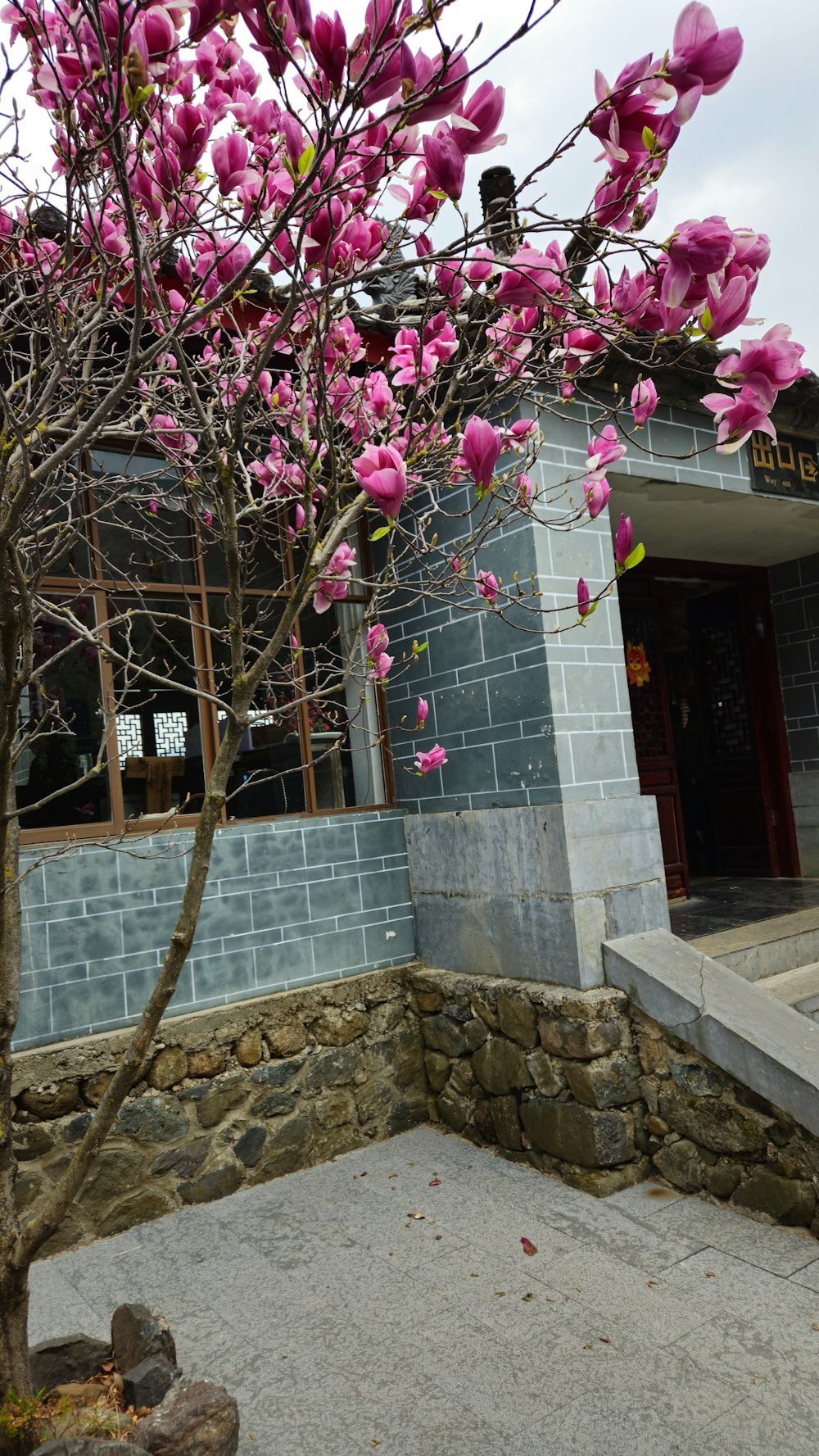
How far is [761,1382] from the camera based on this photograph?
8.49 feet

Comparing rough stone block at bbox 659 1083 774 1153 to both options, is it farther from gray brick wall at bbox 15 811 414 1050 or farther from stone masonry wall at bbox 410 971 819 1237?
gray brick wall at bbox 15 811 414 1050

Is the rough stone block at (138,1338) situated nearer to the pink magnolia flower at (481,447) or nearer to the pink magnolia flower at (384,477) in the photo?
the pink magnolia flower at (384,477)

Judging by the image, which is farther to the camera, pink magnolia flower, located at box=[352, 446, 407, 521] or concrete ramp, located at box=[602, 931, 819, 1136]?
concrete ramp, located at box=[602, 931, 819, 1136]

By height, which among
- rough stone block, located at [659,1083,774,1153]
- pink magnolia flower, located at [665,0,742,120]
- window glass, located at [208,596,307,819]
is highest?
pink magnolia flower, located at [665,0,742,120]

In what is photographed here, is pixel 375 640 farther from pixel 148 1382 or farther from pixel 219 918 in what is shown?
pixel 148 1382

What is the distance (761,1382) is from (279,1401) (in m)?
1.36

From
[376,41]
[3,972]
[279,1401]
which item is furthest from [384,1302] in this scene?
[376,41]

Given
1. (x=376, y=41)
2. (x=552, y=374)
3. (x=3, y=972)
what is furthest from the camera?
(x=552, y=374)

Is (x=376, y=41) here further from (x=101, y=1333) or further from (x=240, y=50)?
(x=101, y=1333)

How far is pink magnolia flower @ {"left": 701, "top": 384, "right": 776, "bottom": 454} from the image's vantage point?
1699 millimetres

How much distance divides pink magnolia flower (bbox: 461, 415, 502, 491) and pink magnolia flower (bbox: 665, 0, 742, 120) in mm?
641

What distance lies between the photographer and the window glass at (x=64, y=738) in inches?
153

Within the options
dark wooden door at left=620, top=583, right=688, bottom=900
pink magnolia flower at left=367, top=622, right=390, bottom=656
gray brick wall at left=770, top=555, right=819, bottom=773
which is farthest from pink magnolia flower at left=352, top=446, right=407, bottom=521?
gray brick wall at left=770, top=555, right=819, bottom=773

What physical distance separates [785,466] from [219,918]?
400 cm
